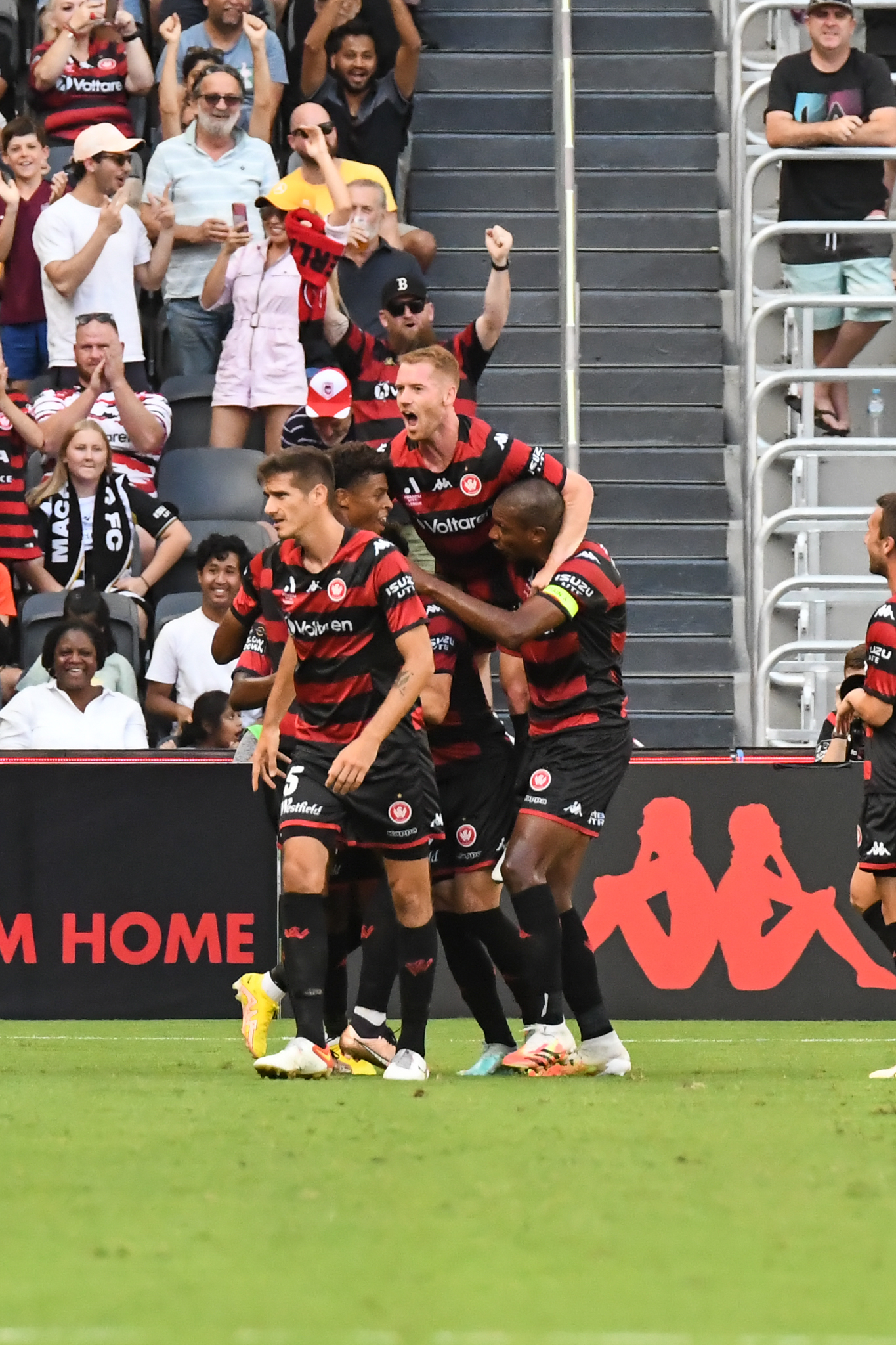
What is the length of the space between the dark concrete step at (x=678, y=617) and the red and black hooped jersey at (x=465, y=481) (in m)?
6.04

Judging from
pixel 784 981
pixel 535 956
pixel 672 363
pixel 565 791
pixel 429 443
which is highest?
pixel 672 363

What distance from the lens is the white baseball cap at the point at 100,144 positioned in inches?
529

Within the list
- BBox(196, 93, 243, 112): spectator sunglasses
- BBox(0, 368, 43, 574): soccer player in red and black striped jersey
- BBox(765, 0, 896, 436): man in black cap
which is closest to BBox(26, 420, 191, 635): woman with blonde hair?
BBox(0, 368, 43, 574): soccer player in red and black striped jersey

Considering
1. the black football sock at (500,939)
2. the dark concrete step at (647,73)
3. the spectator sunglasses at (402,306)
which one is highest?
the dark concrete step at (647,73)

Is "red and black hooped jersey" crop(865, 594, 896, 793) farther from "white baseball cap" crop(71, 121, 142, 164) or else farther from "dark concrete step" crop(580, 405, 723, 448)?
"white baseball cap" crop(71, 121, 142, 164)

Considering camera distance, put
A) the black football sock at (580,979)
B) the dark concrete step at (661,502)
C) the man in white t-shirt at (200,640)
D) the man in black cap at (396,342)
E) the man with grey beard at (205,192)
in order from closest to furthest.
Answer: the black football sock at (580,979) < the man in black cap at (396,342) < the man in white t-shirt at (200,640) < the man with grey beard at (205,192) < the dark concrete step at (661,502)

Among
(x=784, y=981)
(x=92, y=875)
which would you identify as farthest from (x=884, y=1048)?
(x=92, y=875)

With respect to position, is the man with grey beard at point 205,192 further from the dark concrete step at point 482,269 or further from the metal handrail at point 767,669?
the metal handrail at point 767,669

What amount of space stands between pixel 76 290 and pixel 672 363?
152 inches

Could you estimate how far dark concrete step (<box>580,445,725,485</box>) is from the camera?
1410 cm

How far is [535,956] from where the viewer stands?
7.08 metres

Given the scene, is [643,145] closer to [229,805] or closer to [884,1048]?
[229,805]

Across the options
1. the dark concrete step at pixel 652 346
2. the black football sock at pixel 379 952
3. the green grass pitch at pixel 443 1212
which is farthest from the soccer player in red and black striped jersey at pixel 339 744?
the dark concrete step at pixel 652 346

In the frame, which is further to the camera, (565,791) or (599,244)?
(599,244)
